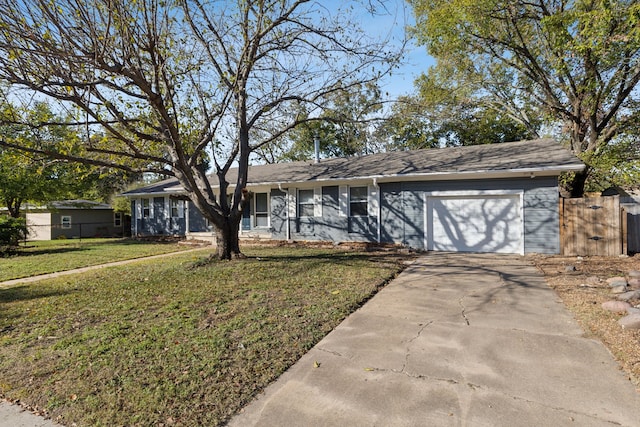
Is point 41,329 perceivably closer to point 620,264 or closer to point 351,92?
point 351,92

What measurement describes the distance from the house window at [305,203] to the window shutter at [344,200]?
1.40 m

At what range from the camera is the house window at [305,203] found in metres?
13.8

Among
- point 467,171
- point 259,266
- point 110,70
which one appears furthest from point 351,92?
point 110,70

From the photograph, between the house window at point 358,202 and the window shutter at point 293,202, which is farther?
the window shutter at point 293,202

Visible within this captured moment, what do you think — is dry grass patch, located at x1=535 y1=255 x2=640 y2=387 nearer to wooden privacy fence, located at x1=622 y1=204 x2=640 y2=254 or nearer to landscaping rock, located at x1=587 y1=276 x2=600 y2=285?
landscaping rock, located at x1=587 y1=276 x2=600 y2=285

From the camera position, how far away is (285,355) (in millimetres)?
3643

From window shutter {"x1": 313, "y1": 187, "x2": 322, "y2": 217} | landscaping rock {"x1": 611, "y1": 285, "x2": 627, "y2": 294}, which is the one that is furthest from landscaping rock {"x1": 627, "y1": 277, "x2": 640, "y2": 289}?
window shutter {"x1": 313, "y1": 187, "x2": 322, "y2": 217}

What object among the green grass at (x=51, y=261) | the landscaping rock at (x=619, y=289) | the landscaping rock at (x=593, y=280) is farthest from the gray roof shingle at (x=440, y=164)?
the green grass at (x=51, y=261)

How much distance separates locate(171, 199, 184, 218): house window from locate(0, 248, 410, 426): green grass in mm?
9772

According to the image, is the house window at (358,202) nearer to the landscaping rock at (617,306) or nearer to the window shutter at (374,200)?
the window shutter at (374,200)

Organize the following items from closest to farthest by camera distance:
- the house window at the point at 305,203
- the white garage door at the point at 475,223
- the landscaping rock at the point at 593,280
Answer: the landscaping rock at the point at 593,280, the white garage door at the point at 475,223, the house window at the point at 305,203

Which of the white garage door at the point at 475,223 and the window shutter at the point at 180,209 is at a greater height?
the window shutter at the point at 180,209

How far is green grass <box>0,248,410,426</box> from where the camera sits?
281 cm

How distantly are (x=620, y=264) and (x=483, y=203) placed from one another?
3709mm
